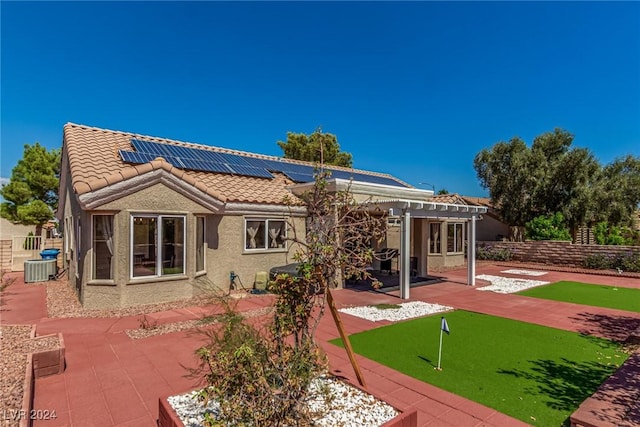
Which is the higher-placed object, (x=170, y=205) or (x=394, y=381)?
(x=170, y=205)

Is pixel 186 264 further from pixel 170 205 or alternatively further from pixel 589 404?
pixel 589 404

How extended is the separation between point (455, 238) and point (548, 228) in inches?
345

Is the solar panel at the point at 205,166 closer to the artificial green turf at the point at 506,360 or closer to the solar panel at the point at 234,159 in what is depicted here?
the solar panel at the point at 234,159

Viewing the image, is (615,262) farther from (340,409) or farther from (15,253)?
(15,253)

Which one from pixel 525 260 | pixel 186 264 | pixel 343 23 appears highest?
pixel 343 23

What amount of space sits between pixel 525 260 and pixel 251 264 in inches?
878

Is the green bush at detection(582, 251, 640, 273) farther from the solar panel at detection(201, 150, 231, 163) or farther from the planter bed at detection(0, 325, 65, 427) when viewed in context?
the planter bed at detection(0, 325, 65, 427)

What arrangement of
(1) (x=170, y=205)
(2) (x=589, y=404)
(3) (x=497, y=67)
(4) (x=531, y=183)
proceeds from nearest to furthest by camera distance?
1. (2) (x=589, y=404)
2. (1) (x=170, y=205)
3. (3) (x=497, y=67)
4. (4) (x=531, y=183)

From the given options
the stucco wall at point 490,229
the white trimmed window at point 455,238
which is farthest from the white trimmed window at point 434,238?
the stucco wall at point 490,229

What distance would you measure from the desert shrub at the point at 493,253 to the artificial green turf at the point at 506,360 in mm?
18473

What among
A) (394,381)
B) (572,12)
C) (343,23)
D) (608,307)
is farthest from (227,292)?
(572,12)

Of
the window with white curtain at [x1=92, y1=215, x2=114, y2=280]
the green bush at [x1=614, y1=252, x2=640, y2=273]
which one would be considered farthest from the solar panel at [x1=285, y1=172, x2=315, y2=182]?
the green bush at [x1=614, y1=252, x2=640, y2=273]

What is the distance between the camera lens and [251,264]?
15.0 m

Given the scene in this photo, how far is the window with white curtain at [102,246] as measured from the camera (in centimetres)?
1141
